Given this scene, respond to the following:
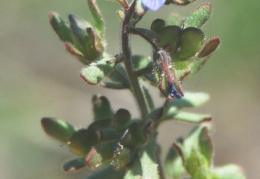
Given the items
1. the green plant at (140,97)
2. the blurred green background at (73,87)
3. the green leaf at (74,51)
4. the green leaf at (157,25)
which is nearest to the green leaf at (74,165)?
the green plant at (140,97)

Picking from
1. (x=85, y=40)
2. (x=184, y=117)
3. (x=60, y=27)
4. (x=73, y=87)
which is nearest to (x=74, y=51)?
(x=85, y=40)

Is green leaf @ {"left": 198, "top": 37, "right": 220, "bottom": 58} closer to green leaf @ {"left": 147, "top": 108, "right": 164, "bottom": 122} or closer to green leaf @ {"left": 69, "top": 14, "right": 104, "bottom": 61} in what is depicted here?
green leaf @ {"left": 147, "top": 108, "right": 164, "bottom": 122}

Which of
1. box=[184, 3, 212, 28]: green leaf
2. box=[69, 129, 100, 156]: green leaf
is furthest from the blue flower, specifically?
box=[69, 129, 100, 156]: green leaf

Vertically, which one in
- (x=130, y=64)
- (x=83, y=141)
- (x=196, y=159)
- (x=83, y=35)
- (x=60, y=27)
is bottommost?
(x=196, y=159)

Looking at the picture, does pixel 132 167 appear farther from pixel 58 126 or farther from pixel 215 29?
pixel 215 29

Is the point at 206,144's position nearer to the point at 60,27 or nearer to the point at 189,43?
the point at 189,43
